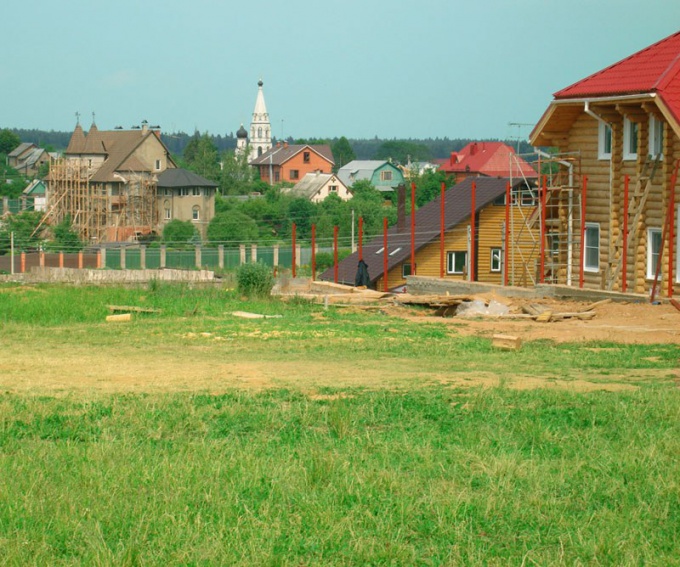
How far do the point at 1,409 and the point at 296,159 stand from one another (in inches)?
5728

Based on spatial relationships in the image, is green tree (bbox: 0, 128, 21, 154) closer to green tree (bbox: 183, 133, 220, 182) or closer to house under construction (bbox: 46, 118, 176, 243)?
green tree (bbox: 183, 133, 220, 182)

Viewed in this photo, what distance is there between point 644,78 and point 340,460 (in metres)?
23.6

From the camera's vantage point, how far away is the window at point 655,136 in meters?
30.2

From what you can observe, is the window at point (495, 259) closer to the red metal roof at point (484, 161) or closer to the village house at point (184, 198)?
the village house at point (184, 198)

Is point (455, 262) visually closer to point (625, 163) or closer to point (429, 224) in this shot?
point (429, 224)

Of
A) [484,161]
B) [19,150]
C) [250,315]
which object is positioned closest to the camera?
[250,315]

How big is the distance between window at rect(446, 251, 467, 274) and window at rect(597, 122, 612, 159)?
1827cm

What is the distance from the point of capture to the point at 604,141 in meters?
32.8

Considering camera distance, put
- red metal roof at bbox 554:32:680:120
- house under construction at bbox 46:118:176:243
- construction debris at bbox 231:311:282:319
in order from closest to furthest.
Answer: construction debris at bbox 231:311:282:319
red metal roof at bbox 554:32:680:120
house under construction at bbox 46:118:176:243

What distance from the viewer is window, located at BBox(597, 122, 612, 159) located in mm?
32656

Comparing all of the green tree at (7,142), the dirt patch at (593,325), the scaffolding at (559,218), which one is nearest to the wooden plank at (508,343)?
the dirt patch at (593,325)

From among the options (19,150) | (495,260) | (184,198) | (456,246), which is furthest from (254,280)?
(19,150)

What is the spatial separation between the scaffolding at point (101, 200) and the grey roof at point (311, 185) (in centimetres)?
2084

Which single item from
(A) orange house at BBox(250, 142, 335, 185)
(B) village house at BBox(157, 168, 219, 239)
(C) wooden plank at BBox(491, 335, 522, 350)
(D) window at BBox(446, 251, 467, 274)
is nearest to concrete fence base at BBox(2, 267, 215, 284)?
(D) window at BBox(446, 251, 467, 274)
